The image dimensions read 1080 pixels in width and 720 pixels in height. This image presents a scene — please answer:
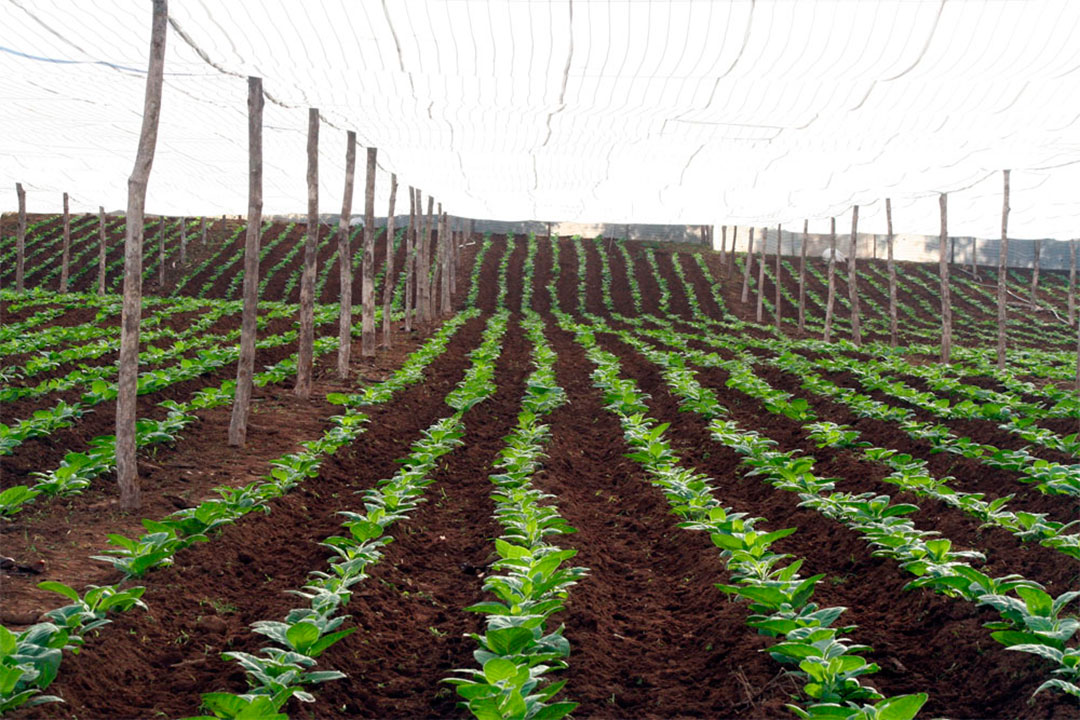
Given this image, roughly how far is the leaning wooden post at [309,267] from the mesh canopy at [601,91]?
19.2 inches

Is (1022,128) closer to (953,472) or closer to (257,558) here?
(953,472)

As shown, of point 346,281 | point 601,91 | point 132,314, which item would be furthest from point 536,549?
point 346,281

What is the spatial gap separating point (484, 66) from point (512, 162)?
546 centimetres

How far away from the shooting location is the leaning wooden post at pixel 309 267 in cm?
980

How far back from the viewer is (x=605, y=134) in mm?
8805

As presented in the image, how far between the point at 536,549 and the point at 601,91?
339cm

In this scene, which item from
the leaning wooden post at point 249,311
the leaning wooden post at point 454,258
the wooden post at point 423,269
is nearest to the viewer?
the leaning wooden post at point 249,311

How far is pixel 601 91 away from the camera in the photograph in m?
6.37

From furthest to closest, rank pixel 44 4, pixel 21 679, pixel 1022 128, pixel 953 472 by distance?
pixel 953 472, pixel 1022 128, pixel 44 4, pixel 21 679

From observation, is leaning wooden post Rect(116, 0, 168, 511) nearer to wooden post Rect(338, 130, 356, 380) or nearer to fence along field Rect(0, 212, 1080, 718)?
fence along field Rect(0, 212, 1080, 718)

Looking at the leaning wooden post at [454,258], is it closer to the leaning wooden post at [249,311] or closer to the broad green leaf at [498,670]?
the leaning wooden post at [249,311]

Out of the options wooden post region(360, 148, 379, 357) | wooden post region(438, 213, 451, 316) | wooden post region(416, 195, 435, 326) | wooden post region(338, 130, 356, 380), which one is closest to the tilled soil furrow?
wooden post region(338, 130, 356, 380)

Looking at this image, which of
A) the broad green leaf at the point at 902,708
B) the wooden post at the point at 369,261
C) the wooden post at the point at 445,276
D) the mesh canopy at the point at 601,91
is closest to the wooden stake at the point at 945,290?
the mesh canopy at the point at 601,91

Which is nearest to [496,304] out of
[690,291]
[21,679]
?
[690,291]
